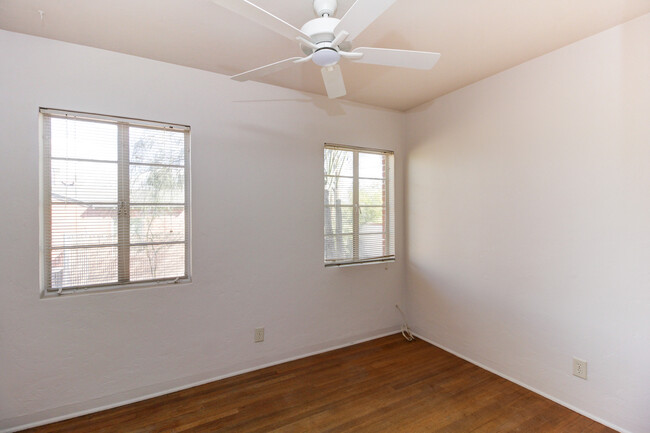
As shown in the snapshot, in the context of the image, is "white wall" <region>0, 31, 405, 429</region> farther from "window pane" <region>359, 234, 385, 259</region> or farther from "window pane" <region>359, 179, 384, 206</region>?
"window pane" <region>359, 179, 384, 206</region>

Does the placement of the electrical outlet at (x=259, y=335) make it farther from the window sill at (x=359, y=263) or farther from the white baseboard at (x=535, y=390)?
the white baseboard at (x=535, y=390)

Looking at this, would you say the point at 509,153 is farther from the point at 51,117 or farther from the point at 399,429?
the point at 51,117

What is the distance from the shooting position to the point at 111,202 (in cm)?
226

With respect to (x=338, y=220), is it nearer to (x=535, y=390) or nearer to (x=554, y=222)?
(x=554, y=222)

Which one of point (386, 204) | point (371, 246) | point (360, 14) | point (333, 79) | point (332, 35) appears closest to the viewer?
point (360, 14)

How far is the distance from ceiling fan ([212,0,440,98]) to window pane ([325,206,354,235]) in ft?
4.86

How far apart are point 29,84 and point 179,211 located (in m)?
1.21

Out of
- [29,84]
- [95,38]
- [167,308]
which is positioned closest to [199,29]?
[95,38]

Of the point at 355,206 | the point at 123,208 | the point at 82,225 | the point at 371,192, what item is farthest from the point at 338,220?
the point at 82,225

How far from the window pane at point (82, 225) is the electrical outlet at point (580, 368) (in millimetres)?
3392

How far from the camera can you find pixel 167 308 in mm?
2404

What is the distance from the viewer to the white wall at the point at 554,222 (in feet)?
6.24

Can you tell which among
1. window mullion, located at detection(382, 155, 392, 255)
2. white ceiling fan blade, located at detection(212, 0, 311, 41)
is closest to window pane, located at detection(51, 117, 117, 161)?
white ceiling fan blade, located at detection(212, 0, 311, 41)

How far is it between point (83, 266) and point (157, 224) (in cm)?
54
